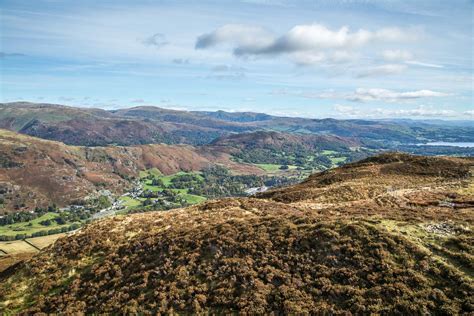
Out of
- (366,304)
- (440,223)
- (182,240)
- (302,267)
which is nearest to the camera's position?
(366,304)

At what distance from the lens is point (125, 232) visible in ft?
139

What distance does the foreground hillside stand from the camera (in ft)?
82.1

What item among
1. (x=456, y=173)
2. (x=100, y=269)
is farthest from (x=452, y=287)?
(x=456, y=173)

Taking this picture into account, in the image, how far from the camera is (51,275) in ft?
116

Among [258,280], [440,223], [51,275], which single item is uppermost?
[440,223]

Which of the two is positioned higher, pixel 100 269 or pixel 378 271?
pixel 378 271

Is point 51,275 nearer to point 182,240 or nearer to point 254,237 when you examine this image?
point 182,240

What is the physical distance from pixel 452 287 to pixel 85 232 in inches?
1587

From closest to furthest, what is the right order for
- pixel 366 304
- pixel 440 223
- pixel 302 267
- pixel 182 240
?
pixel 366 304
pixel 302 267
pixel 440 223
pixel 182 240

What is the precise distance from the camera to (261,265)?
30062 millimetres

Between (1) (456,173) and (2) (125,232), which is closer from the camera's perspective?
(2) (125,232)

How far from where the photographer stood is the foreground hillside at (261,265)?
2502 cm

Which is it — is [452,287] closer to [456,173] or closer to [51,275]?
[51,275]

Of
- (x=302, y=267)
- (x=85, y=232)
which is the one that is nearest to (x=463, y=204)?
(x=302, y=267)
